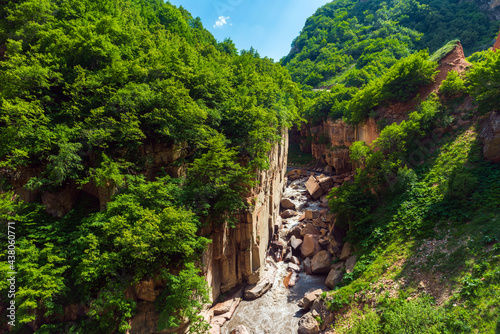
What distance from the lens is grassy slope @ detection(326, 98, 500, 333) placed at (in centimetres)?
1053

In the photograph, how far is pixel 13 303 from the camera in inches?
361

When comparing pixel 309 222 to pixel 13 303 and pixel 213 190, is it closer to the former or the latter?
pixel 213 190

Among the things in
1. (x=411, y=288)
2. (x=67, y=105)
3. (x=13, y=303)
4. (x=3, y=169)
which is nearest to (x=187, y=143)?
(x=67, y=105)

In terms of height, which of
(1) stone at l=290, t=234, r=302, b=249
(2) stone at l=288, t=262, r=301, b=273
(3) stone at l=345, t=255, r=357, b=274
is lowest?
(2) stone at l=288, t=262, r=301, b=273

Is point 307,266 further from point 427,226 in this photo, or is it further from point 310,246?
point 427,226

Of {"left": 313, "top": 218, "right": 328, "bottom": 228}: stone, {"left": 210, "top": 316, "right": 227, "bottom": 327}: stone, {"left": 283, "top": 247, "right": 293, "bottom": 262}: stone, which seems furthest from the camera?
{"left": 313, "top": 218, "right": 328, "bottom": 228}: stone

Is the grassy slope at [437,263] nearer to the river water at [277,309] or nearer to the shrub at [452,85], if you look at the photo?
the river water at [277,309]

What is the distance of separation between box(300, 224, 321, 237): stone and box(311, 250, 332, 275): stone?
340 cm

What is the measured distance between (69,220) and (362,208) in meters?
20.7

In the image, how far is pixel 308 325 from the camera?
14.4 m

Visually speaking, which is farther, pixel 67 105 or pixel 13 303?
pixel 67 105

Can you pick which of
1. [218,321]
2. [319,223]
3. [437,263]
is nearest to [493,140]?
[437,263]

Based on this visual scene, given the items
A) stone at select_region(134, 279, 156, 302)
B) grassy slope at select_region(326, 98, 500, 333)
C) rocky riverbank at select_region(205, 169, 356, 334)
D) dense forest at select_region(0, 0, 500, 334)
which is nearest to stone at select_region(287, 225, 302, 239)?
rocky riverbank at select_region(205, 169, 356, 334)

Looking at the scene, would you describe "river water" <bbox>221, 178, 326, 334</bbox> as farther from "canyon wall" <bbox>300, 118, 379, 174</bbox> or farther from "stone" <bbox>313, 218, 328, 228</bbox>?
"canyon wall" <bbox>300, 118, 379, 174</bbox>
